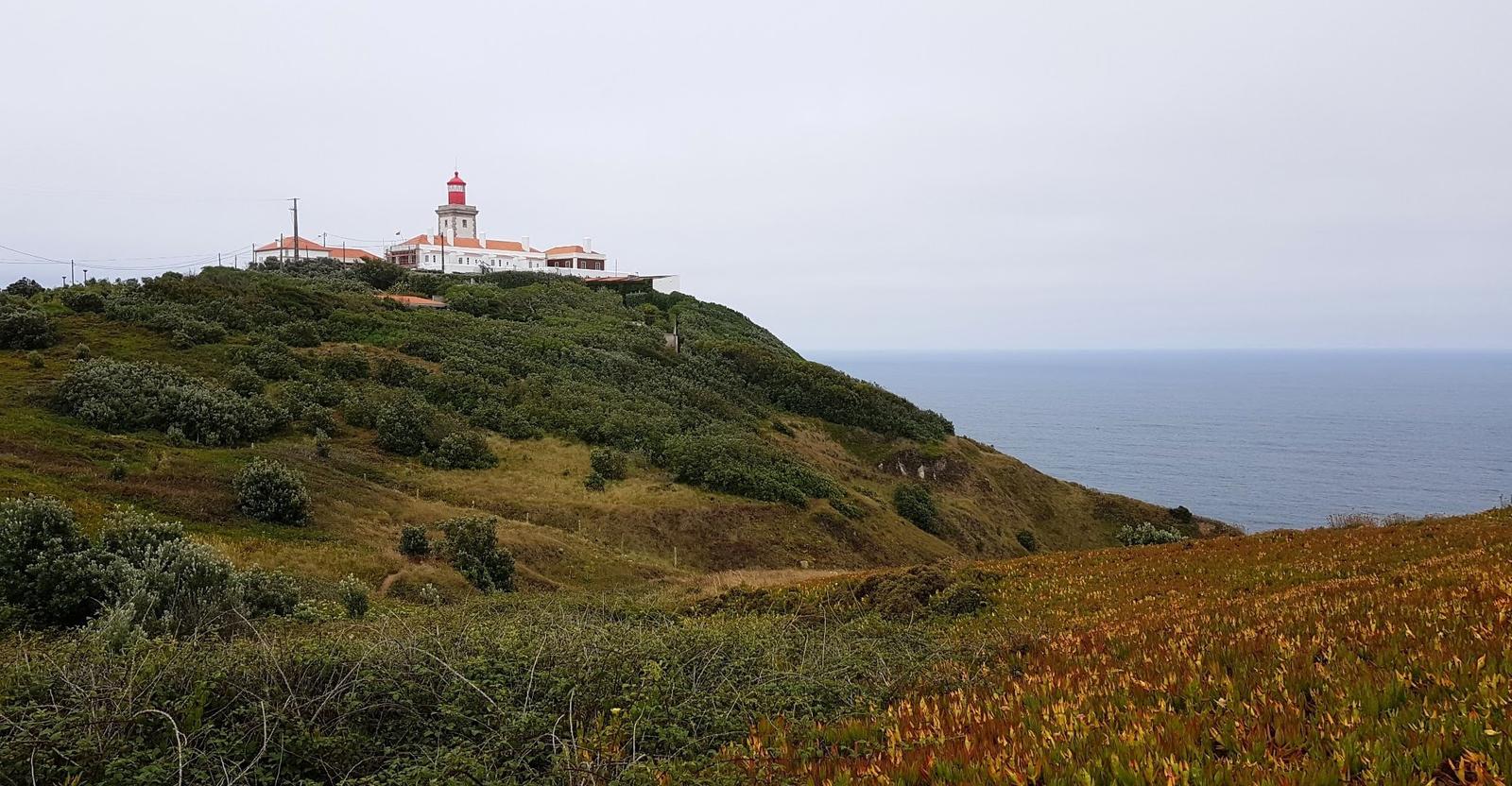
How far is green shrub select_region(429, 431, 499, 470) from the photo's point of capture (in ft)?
93.3

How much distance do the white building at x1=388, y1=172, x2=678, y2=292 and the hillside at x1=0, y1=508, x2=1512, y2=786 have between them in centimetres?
8139

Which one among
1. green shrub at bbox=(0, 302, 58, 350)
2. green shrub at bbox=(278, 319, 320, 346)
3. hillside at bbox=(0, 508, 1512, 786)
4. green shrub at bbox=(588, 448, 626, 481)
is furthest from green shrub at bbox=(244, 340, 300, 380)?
hillside at bbox=(0, 508, 1512, 786)

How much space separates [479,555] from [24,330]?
2472 cm

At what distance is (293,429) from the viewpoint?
27172mm

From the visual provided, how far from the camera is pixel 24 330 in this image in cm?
2948

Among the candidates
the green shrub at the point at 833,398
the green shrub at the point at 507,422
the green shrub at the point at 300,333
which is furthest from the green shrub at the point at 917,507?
the green shrub at the point at 300,333

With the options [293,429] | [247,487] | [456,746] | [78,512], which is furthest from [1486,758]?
[293,429]

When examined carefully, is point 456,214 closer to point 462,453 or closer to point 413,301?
point 413,301

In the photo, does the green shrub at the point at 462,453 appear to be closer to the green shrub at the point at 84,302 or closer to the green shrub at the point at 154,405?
the green shrub at the point at 154,405

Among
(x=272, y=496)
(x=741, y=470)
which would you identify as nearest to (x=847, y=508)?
(x=741, y=470)

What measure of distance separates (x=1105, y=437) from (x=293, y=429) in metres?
118

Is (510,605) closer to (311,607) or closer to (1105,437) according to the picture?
(311,607)

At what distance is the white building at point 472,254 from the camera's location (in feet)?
287

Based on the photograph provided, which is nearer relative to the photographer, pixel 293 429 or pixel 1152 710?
pixel 1152 710
